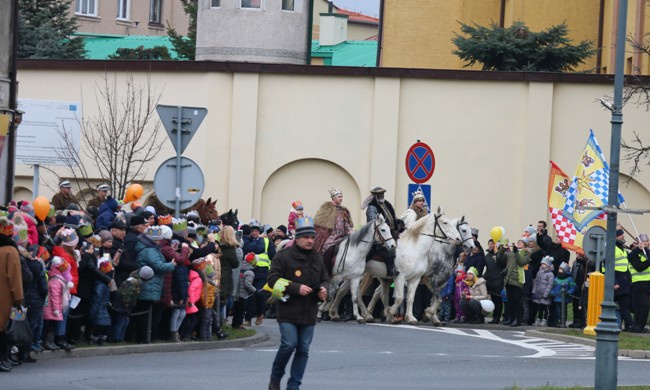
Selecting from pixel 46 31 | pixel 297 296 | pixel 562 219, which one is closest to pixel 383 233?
pixel 562 219

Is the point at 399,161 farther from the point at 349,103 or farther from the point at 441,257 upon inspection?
the point at 441,257

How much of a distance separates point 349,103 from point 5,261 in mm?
24434

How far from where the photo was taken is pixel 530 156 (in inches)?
1606

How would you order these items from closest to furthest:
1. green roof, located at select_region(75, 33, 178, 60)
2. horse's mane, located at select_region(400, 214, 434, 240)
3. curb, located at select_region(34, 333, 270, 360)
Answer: curb, located at select_region(34, 333, 270, 360) < horse's mane, located at select_region(400, 214, 434, 240) < green roof, located at select_region(75, 33, 178, 60)

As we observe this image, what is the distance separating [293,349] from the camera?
1606cm

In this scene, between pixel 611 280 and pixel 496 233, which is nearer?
pixel 611 280

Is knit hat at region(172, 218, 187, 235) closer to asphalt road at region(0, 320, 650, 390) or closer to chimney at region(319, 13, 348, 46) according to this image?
asphalt road at region(0, 320, 650, 390)

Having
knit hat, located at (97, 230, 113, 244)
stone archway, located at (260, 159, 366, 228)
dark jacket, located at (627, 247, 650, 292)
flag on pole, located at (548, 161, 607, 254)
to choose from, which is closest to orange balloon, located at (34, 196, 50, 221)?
knit hat, located at (97, 230, 113, 244)

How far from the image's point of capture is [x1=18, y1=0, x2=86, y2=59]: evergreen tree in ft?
189

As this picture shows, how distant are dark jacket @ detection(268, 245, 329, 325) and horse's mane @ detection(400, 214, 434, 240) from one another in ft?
44.6

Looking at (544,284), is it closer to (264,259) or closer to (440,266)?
(440,266)

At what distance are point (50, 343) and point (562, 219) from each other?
15.6 meters

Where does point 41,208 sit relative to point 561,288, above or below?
above

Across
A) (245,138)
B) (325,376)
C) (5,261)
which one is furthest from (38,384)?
(245,138)
